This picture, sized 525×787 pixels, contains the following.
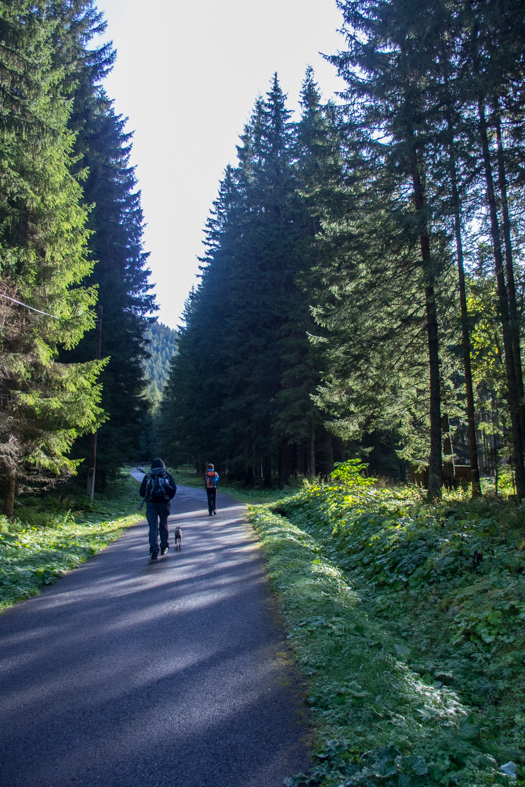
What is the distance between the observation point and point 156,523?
9.28m

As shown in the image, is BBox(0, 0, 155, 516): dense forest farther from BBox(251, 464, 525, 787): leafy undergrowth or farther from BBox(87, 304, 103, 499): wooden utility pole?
BBox(251, 464, 525, 787): leafy undergrowth

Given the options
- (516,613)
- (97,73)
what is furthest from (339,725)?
(97,73)

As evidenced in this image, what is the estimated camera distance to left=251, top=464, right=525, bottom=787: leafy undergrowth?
9.18 ft

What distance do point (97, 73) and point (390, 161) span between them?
57.3 ft

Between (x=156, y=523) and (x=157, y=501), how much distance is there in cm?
44

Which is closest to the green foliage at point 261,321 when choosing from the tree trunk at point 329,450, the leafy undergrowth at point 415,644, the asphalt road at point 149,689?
Answer: the tree trunk at point 329,450

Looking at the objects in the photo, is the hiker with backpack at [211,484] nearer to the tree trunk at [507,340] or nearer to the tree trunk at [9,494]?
the tree trunk at [9,494]

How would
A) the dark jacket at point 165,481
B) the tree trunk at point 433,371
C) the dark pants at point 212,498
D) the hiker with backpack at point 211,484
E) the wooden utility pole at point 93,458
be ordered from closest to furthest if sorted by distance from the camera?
the dark jacket at point 165,481, the tree trunk at point 433,371, the hiker with backpack at point 211,484, the dark pants at point 212,498, the wooden utility pole at point 93,458

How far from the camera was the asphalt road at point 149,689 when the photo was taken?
2830mm

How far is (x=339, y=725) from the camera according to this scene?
10.4 ft

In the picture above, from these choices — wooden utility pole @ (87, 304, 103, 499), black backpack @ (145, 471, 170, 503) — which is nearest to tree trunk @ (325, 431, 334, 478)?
wooden utility pole @ (87, 304, 103, 499)

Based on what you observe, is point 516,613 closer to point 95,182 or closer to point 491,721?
point 491,721

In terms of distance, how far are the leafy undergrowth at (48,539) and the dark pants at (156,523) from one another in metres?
1.41

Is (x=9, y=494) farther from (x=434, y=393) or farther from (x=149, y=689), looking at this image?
(x=434, y=393)
